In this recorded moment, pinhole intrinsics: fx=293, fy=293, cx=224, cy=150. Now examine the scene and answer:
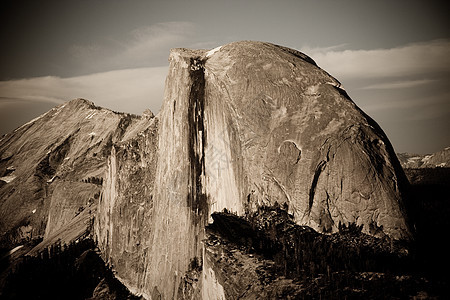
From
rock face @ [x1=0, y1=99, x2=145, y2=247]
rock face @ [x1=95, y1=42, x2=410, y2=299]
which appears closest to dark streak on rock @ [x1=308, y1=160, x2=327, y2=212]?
rock face @ [x1=95, y1=42, x2=410, y2=299]

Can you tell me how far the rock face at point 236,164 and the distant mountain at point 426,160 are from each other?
67.5m

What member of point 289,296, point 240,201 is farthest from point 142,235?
point 289,296

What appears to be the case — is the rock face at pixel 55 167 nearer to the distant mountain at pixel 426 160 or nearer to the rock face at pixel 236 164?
the rock face at pixel 236 164

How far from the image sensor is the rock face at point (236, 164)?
21.5m

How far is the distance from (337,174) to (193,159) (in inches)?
501

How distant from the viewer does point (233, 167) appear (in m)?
26.0

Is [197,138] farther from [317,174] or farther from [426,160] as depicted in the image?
[426,160]

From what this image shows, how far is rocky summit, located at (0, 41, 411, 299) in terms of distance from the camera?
70.3ft

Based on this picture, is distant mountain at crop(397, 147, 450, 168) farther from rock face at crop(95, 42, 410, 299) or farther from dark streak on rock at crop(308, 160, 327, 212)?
dark streak on rock at crop(308, 160, 327, 212)

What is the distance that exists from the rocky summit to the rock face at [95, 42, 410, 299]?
0.09 meters

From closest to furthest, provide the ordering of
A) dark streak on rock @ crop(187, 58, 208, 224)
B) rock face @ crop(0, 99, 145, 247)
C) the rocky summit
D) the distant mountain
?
the rocky summit
dark streak on rock @ crop(187, 58, 208, 224)
rock face @ crop(0, 99, 145, 247)
the distant mountain

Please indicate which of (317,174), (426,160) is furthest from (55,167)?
(426,160)

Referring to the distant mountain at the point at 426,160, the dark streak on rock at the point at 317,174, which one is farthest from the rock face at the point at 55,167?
the distant mountain at the point at 426,160

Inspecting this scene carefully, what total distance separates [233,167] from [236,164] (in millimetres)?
385
